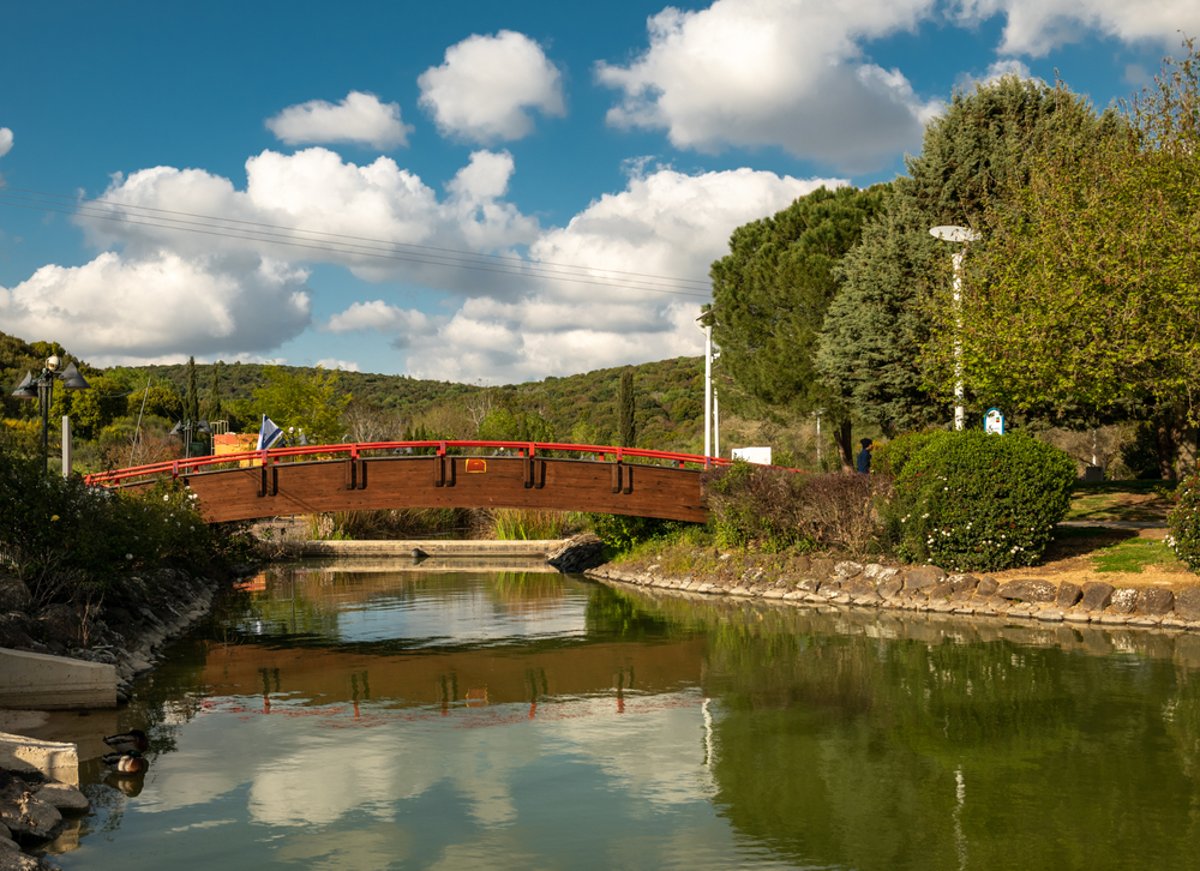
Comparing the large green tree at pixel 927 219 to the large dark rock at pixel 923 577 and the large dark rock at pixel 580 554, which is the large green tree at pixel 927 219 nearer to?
the large dark rock at pixel 923 577

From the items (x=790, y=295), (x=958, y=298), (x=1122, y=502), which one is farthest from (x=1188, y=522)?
(x=790, y=295)

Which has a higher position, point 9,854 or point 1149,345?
point 1149,345

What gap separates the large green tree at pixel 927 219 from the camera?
29.9 m

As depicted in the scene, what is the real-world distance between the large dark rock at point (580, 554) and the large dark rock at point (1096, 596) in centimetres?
1723

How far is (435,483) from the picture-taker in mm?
28797

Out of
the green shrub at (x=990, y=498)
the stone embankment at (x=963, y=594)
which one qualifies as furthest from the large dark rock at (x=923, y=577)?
the green shrub at (x=990, y=498)

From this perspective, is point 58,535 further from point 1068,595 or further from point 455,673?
point 1068,595

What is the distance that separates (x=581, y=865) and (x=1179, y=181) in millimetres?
22748

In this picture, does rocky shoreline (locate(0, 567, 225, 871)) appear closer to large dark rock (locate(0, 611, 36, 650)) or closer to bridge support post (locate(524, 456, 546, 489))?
large dark rock (locate(0, 611, 36, 650))

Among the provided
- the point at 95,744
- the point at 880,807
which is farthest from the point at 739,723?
the point at 95,744

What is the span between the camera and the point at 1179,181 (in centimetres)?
2491

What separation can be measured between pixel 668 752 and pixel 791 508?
15.3m

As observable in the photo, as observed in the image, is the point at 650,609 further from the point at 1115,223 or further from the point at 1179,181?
the point at 1179,181

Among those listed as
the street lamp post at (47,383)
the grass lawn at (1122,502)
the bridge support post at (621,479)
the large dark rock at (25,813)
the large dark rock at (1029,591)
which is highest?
the street lamp post at (47,383)
